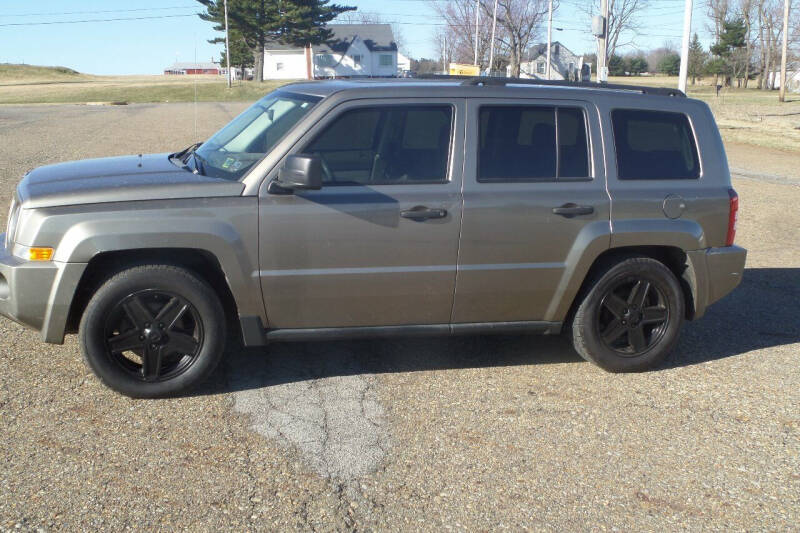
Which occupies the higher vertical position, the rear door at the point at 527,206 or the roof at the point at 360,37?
the roof at the point at 360,37

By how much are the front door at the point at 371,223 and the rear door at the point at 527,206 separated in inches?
4.7

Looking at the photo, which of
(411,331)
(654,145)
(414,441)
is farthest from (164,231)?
(654,145)

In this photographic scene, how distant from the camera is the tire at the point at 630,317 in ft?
17.1

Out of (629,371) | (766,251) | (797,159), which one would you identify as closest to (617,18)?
(797,159)

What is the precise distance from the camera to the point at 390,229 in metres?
4.72

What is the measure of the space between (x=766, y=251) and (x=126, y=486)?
7.92 metres

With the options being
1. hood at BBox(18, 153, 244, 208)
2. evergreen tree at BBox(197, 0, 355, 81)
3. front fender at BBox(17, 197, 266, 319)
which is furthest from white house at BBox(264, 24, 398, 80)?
front fender at BBox(17, 197, 266, 319)

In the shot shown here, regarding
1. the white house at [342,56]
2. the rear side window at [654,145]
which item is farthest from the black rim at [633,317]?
the white house at [342,56]

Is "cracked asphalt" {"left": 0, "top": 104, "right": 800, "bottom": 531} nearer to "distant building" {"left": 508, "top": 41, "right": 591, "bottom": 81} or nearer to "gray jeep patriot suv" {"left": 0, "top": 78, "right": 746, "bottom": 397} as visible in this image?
"gray jeep patriot suv" {"left": 0, "top": 78, "right": 746, "bottom": 397}

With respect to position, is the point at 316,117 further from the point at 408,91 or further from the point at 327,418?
the point at 327,418

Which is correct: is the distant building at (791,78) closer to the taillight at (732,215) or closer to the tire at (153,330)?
the taillight at (732,215)

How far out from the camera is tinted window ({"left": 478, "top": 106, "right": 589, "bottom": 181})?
16.3 ft

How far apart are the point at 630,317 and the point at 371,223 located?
6.36 feet

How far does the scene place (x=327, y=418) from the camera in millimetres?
4516
